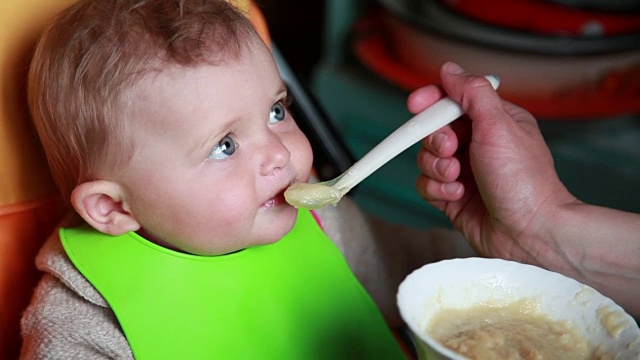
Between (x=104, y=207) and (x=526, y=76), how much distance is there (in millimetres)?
1096

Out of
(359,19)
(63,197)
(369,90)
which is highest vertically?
(63,197)

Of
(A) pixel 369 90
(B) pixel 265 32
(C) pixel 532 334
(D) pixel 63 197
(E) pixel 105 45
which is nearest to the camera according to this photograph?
(C) pixel 532 334

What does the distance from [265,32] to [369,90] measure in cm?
88

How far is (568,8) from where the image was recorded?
1752mm

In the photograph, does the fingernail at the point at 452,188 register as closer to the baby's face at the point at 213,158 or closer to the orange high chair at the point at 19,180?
the baby's face at the point at 213,158

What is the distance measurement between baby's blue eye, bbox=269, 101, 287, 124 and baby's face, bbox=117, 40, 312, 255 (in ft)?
0.04

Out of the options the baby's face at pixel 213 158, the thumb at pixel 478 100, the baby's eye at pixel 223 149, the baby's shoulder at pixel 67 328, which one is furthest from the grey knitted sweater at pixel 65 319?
the thumb at pixel 478 100

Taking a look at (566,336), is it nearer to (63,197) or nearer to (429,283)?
(429,283)

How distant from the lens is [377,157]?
913 mm

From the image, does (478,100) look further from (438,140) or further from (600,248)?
(600,248)

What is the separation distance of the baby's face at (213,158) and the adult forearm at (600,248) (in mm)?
318

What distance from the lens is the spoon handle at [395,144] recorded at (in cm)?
91

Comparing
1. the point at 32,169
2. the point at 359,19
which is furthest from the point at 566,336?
the point at 359,19

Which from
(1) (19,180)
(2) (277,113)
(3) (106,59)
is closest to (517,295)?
(2) (277,113)
